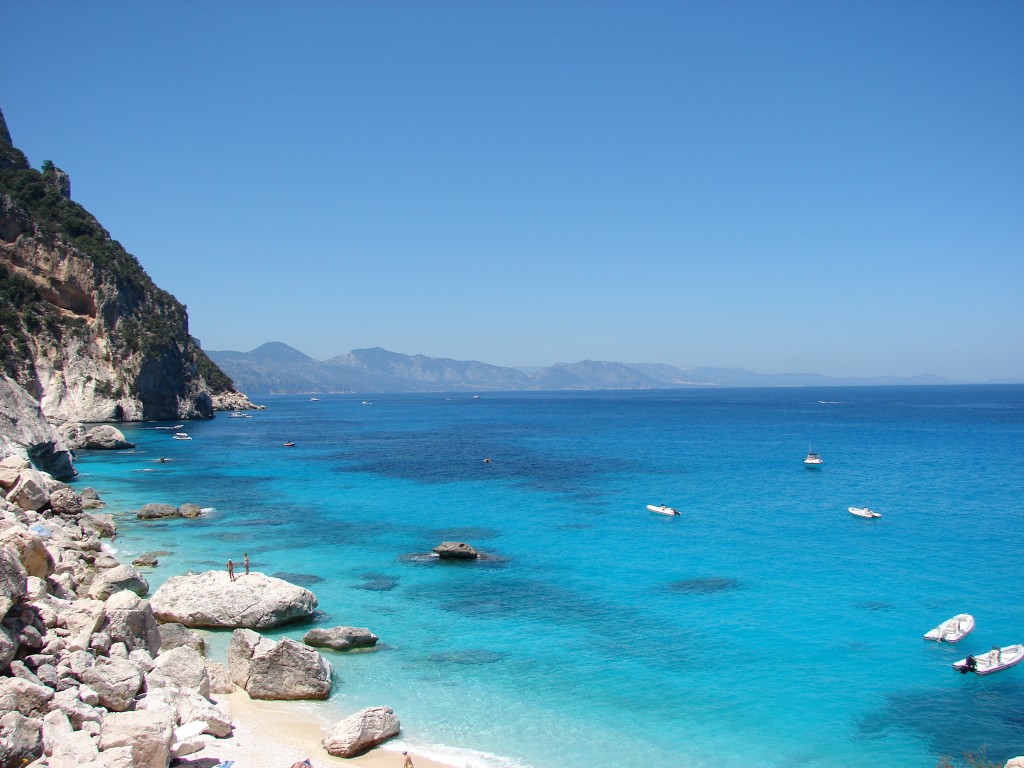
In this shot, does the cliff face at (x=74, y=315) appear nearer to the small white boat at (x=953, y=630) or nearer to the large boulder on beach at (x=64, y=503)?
the large boulder on beach at (x=64, y=503)

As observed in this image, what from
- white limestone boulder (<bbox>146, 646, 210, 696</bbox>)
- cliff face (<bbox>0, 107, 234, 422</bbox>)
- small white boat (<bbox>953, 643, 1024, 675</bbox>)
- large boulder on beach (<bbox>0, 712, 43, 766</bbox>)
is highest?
cliff face (<bbox>0, 107, 234, 422</bbox>)

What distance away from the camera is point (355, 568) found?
1267 inches

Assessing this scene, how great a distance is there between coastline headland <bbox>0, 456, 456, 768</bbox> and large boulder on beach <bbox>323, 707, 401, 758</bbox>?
0.03 meters

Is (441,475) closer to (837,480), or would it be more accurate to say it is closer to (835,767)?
(837,480)

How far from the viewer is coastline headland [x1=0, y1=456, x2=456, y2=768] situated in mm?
12609

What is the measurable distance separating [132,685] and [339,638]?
8030 mm

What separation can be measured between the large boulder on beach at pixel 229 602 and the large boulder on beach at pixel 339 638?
1.89 m

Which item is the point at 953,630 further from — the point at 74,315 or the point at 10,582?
the point at 74,315

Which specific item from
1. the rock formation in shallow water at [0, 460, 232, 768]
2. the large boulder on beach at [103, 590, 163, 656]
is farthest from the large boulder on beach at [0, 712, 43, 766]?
the large boulder on beach at [103, 590, 163, 656]

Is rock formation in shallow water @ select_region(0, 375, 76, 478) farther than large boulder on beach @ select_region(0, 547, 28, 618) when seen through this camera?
Yes

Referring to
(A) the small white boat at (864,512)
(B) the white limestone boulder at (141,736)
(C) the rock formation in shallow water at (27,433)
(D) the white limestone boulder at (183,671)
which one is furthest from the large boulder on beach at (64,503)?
(A) the small white boat at (864,512)

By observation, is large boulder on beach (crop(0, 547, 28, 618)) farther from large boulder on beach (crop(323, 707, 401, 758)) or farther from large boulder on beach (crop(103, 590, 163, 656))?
large boulder on beach (crop(323, 707, 401, 758))

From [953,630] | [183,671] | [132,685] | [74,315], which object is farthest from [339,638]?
[74,315]

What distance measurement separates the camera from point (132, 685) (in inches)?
582
